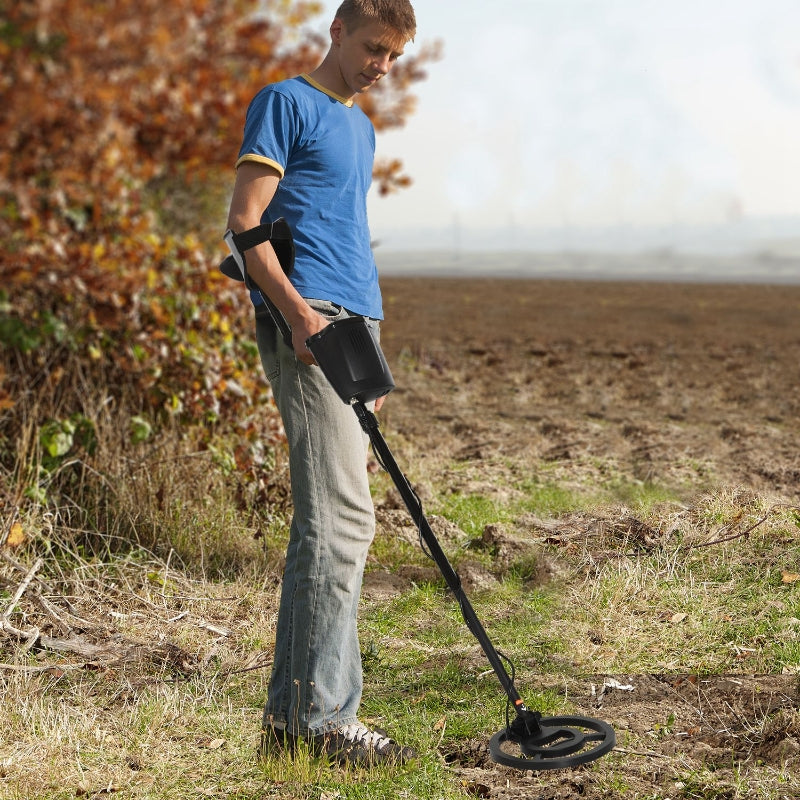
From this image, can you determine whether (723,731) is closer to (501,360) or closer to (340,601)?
(340,601)

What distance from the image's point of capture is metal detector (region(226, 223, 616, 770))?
2.56m

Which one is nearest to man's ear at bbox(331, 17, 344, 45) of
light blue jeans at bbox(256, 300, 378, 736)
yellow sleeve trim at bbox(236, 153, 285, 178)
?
yellow sleeve trim at bbox(236, 153, 285, 178)

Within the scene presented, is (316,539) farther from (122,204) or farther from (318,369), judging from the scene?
(122,204)

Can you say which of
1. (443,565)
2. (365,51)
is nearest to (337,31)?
(365,51)

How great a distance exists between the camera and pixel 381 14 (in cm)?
260

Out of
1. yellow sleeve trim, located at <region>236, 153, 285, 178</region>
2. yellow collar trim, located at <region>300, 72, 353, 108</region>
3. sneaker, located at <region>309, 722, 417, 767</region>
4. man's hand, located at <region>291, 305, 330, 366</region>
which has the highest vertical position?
→ yellow collar trim, located at <region>300, 72, 353, 108</region>

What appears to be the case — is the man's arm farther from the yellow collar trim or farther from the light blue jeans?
the yellow collar trim

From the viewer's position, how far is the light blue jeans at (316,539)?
268 cm

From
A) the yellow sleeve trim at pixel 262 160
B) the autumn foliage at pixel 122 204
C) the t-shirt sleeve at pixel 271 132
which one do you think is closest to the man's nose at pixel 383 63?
the t-shirt sleeve at pixel 271 132

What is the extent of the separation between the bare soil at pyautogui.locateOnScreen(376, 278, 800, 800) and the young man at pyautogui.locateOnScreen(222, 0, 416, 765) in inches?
21.7

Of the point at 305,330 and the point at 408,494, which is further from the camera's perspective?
the point at 408,494

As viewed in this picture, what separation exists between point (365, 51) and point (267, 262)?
0.64 m

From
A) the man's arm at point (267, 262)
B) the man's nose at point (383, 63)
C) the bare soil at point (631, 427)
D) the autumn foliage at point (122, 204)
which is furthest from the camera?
the autumn foliage at point (122, 204)

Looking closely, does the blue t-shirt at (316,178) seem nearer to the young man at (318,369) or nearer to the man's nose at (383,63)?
the young man at (318,369)
